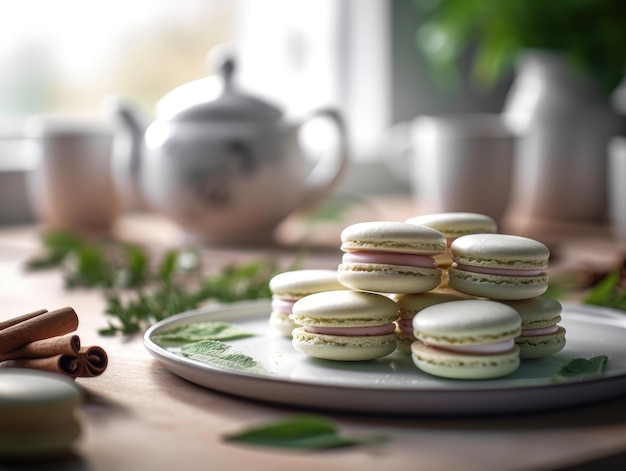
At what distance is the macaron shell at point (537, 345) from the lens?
0.63 meters

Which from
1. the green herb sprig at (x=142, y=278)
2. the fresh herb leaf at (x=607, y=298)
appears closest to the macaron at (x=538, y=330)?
the fresh herb leaf at (x=607, y=298)

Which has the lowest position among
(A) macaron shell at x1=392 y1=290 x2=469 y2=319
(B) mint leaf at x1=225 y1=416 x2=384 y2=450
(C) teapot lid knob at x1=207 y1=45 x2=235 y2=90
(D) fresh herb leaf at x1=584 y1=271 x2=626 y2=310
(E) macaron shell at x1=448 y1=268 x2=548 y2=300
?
(D) fresh herb leaf at x1=584 y1=271 x2=626 y2=310

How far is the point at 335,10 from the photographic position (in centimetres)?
235

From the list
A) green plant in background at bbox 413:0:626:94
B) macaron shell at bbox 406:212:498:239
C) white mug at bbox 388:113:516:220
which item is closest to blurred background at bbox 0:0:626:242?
green plant in background at bbox 413:0:626:94

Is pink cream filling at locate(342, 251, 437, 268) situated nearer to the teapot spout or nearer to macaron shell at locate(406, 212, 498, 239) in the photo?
macaron shell at locate(406, 212, 498, 239)

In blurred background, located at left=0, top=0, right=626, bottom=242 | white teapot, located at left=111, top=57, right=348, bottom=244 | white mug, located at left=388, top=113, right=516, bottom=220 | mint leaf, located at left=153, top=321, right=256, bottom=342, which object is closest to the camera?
mint leaf, located at left=153, top=321, right=256, bottom=342

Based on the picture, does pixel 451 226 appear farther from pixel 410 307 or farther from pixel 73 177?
pixel 73 177

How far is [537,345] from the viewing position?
63 cm

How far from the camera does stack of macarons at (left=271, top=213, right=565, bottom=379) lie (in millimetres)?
612

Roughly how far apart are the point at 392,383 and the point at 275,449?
108mm

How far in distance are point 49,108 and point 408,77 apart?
0.94m

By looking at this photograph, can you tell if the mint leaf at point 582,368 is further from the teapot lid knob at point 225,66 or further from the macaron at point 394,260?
the teapot lid knob at point 225,66

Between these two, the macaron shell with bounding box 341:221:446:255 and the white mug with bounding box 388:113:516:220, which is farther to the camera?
the white mug with bounding box 388:113:516:220

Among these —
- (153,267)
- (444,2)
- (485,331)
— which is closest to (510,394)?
(485,331)
